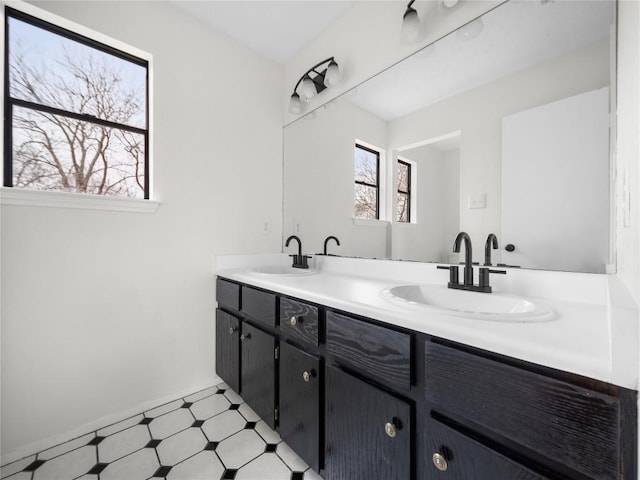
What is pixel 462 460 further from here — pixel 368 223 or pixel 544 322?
pixel 368 223

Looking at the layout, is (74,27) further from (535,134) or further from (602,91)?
(602,91)

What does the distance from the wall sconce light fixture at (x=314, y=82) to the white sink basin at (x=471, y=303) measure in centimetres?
140

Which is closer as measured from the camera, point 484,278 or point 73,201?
point 484,278

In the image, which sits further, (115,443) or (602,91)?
(115,443)

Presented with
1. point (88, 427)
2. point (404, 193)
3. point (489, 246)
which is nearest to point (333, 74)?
point (404, 193)

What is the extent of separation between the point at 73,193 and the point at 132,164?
0.38 metres

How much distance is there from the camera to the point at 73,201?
1401 millimetres

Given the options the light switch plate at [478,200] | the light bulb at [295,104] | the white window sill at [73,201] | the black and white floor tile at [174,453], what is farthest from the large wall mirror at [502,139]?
the white window sill at [73,201]

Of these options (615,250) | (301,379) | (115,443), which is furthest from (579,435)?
(115,443)

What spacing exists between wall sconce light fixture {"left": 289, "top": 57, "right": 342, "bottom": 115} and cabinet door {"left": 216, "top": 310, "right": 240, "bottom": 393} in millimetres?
1560

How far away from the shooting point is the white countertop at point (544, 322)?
474mm

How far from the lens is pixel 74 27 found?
4.79 feet

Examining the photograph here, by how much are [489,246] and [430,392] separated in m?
0.69

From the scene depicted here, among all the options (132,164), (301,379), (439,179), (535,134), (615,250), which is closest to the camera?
(615,250)
